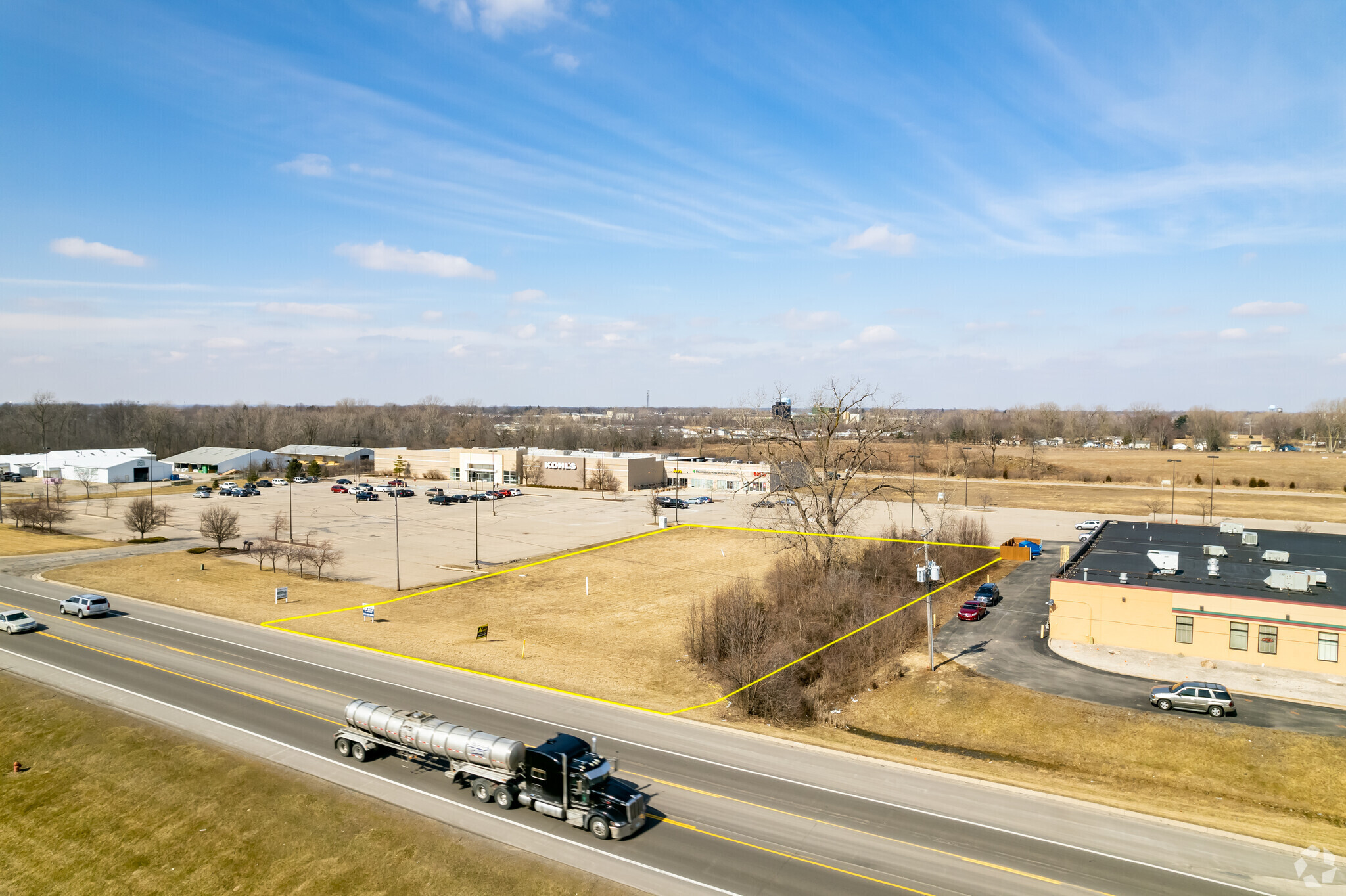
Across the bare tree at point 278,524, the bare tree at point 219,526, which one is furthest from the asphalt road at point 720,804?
the bare tree at point 278,524

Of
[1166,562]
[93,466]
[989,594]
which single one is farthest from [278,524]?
[93,466]

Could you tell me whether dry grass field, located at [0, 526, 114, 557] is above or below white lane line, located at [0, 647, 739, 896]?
above

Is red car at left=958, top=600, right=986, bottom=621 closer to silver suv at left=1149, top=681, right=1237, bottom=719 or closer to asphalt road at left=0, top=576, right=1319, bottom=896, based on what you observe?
silver suv at left=1149, top=681, right=1237, bottom=719

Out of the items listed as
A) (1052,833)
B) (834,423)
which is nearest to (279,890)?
(1052,833)

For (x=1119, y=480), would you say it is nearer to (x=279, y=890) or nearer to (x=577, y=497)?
(x=577, y=497)

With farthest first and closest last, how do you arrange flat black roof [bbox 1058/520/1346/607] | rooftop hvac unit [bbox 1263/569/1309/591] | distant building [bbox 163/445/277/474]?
distant building [bbox 163/445/277/474], flat black roof [bbox 1058/520/1346/607], rooftop hvac unit [bbox 1263/569/1309/591]

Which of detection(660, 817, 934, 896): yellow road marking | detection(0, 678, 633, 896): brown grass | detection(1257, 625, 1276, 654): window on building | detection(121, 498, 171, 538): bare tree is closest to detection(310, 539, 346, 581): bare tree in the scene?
detection(121, 498, 171, 538): bare tree
